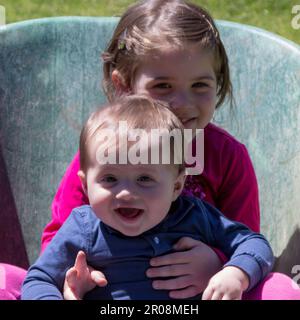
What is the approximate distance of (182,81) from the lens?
80.8 inches

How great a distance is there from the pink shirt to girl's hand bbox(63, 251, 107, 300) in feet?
1.05

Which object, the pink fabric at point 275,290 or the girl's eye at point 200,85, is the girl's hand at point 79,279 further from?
the girl's eye at point 200,85

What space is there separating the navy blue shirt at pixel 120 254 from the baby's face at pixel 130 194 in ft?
0.17

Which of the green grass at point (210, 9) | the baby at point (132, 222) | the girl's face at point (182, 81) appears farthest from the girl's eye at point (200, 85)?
the green grass at point (210, 9)

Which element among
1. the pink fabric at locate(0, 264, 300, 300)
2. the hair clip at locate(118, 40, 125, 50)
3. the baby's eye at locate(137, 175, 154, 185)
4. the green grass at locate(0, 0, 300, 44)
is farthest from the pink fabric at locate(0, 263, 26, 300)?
the green grass at locate(0, 0, 300, 44)


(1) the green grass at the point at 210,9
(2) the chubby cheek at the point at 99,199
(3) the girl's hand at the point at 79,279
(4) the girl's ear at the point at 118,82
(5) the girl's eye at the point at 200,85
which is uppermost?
(1) the green grass at the point at 210,9

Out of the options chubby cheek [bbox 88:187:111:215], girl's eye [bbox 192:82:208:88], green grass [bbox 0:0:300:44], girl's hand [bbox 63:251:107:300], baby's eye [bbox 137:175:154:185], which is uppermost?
green grass [bbox 0:0:300:44]

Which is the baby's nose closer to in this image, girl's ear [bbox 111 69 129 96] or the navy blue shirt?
the navy blue shirt

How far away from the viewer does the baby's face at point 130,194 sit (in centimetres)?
183

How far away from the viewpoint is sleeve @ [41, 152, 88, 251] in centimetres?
212

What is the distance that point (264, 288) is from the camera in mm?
1869

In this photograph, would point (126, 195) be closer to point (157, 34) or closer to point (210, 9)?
point (157, 34)
